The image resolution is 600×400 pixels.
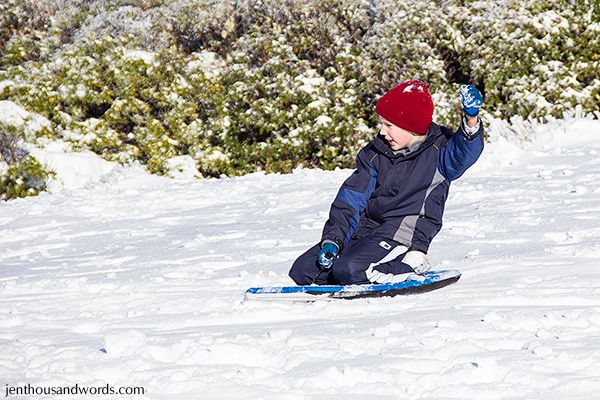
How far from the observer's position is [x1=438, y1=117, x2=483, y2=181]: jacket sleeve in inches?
167

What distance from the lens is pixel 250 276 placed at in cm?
512

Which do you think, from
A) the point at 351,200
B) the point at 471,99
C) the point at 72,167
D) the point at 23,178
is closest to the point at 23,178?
the point at 23,178

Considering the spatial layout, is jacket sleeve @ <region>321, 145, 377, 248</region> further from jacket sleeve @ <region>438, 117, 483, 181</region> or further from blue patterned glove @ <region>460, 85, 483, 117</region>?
blue patterned glove @ <region>460, 85, 483, 117</region>

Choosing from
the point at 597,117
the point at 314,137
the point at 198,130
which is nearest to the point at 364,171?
the point at 597,117

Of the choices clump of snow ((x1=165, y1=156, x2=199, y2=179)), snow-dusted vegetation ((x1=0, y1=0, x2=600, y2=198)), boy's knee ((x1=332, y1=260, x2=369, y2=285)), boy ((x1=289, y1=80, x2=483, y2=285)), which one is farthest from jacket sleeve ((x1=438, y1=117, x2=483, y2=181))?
clump of snow ((x1=165, y1=156, x2=199, y2=179))

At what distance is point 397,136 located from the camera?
4430mm

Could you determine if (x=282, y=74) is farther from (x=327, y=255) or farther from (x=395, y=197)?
(x=327, y=255)

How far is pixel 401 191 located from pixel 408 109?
443mm

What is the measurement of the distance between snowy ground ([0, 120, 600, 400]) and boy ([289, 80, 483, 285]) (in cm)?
35

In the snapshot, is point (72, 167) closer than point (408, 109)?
No

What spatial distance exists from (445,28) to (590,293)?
365 inches

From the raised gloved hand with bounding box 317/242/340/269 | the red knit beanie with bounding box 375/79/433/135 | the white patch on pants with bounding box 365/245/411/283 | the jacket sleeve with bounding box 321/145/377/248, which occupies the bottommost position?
the white patch on pants with bounding box 365/245/411/283

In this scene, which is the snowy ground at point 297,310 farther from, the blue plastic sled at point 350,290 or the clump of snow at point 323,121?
the clump of snow at point 323,121


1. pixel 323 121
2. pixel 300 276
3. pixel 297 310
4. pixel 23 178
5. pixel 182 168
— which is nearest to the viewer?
pixel 297 310
